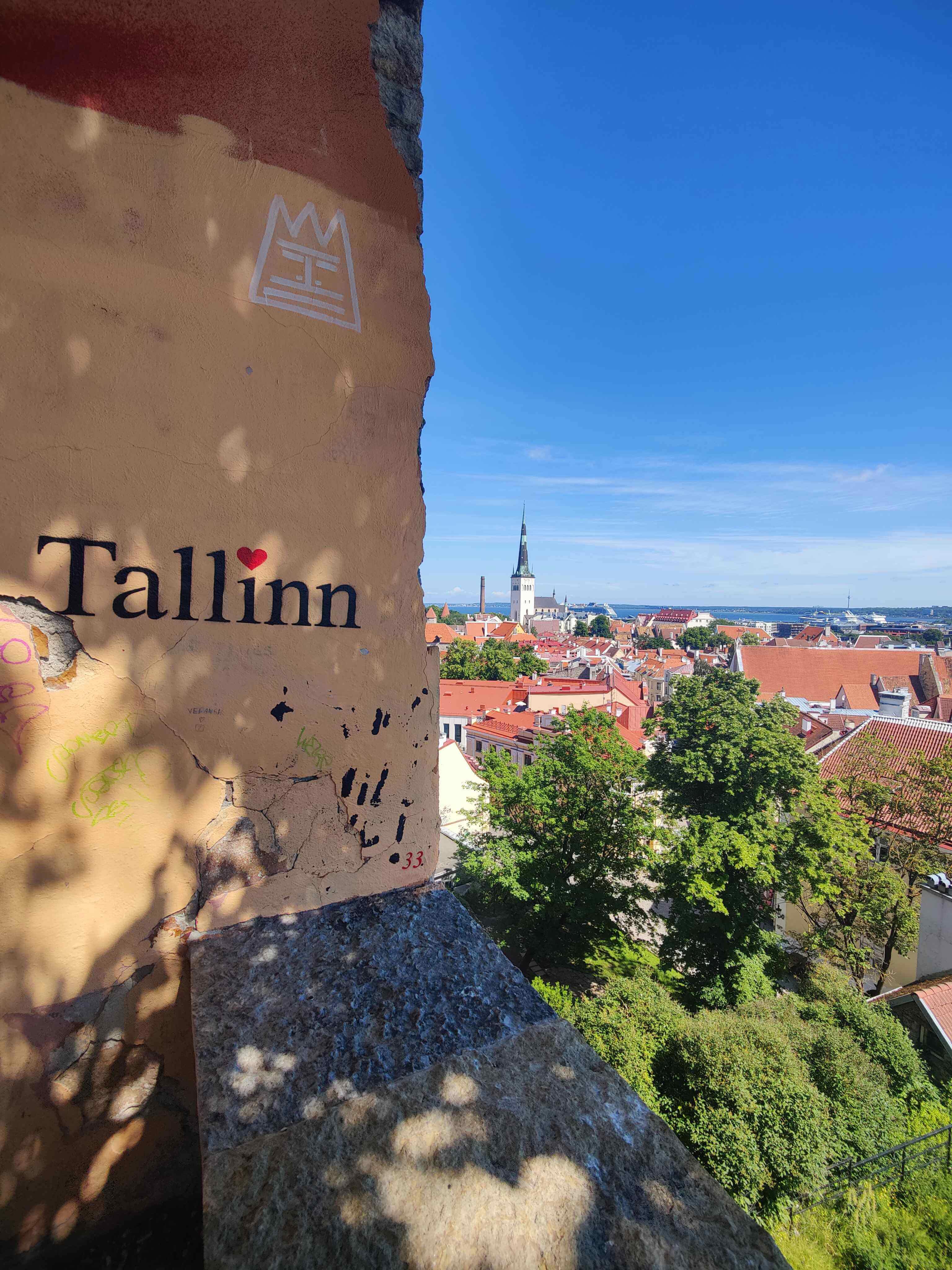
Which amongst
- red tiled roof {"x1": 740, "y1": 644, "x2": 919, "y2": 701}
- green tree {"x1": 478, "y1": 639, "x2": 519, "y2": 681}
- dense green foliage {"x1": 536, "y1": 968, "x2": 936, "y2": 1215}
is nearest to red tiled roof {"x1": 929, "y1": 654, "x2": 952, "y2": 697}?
red tiled roof {"x1": 740, "y1": 644, "x2": 919, "y2": 701}

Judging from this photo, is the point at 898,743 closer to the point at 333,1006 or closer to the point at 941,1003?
the point at 941,1003

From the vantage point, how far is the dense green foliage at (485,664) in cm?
5597

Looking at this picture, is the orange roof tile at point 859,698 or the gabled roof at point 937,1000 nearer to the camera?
the gabled roof at point 937,1000

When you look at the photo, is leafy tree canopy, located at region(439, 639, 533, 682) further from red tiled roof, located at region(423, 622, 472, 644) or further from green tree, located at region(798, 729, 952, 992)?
green tree, located at region(798, 729, 952, 992)

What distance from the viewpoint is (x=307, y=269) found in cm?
202

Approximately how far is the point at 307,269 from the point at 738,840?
13973 mm

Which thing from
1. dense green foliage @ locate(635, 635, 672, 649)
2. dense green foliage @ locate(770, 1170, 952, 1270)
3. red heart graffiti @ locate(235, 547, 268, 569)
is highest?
red heart graffiti @ locate(235, 547, 268, 569)

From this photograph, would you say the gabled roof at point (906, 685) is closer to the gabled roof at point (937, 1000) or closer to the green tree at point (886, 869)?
the green tree at point (886, 869)

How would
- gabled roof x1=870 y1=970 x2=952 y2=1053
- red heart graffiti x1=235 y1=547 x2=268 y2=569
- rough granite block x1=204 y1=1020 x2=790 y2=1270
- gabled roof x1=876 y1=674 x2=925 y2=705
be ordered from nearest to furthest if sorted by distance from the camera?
rough granite block x1=204 y1=1020 x2=790 y2=1270
red heart graffiti x1=235 y1=547 x2=268 y2=569
gabled roof x1=870 y1=970 x2=952 y2=1053
gabled roof x1=876 y1=674 x2=925 y2=705

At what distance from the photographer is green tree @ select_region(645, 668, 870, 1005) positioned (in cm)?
1345

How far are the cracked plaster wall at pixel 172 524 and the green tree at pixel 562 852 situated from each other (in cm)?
1301

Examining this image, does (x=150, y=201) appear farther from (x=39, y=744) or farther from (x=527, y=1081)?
(x=527, y=1081)

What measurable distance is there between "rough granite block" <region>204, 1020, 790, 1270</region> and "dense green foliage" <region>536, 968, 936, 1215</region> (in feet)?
32.0

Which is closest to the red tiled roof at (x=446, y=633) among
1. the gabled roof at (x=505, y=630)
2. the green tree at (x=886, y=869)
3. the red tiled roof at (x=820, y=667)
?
the gabled roof at (x=505, y=630)
